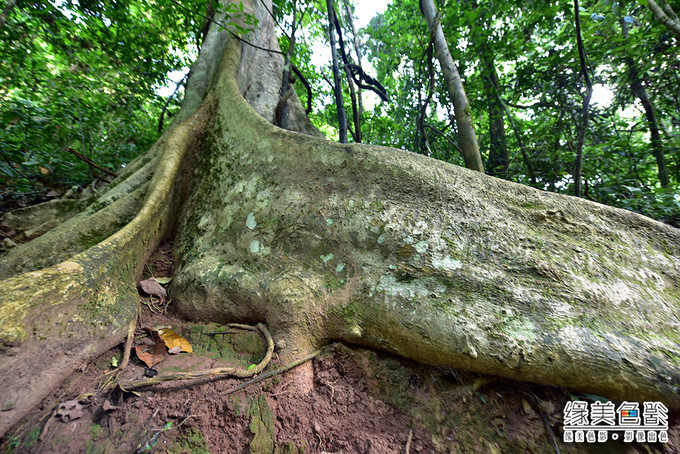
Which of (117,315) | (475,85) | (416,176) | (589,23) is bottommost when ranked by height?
(117,315)

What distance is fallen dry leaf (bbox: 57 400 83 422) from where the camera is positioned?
4.06ft

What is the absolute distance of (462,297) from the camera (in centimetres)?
160

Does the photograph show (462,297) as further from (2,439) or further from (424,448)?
(2,439)

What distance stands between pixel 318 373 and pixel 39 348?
1.30 metres

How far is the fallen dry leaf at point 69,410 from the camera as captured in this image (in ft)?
4.06

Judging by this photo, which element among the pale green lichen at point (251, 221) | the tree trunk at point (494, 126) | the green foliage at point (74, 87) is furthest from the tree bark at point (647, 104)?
the green foliage at point (74, 87)

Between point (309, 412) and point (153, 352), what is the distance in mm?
926

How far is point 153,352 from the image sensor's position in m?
1.64

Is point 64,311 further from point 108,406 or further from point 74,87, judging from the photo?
point 74,87

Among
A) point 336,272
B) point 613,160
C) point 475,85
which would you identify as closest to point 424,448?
point 336,272

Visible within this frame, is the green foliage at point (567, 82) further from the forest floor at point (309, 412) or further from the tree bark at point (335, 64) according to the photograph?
the forest floor at point (309, 412)

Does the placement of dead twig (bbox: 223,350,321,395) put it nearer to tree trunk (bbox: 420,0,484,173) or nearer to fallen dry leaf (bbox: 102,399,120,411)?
fallen dry leaf (bbox: 102,399,120,411)

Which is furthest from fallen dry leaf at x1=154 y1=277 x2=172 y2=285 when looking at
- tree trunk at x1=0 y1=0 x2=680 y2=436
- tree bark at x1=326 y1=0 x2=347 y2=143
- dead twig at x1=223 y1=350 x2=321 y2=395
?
tree bark at x1=326 y1=0 x2=347 y2=143

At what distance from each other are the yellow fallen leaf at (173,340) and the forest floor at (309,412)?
48 millimetres
